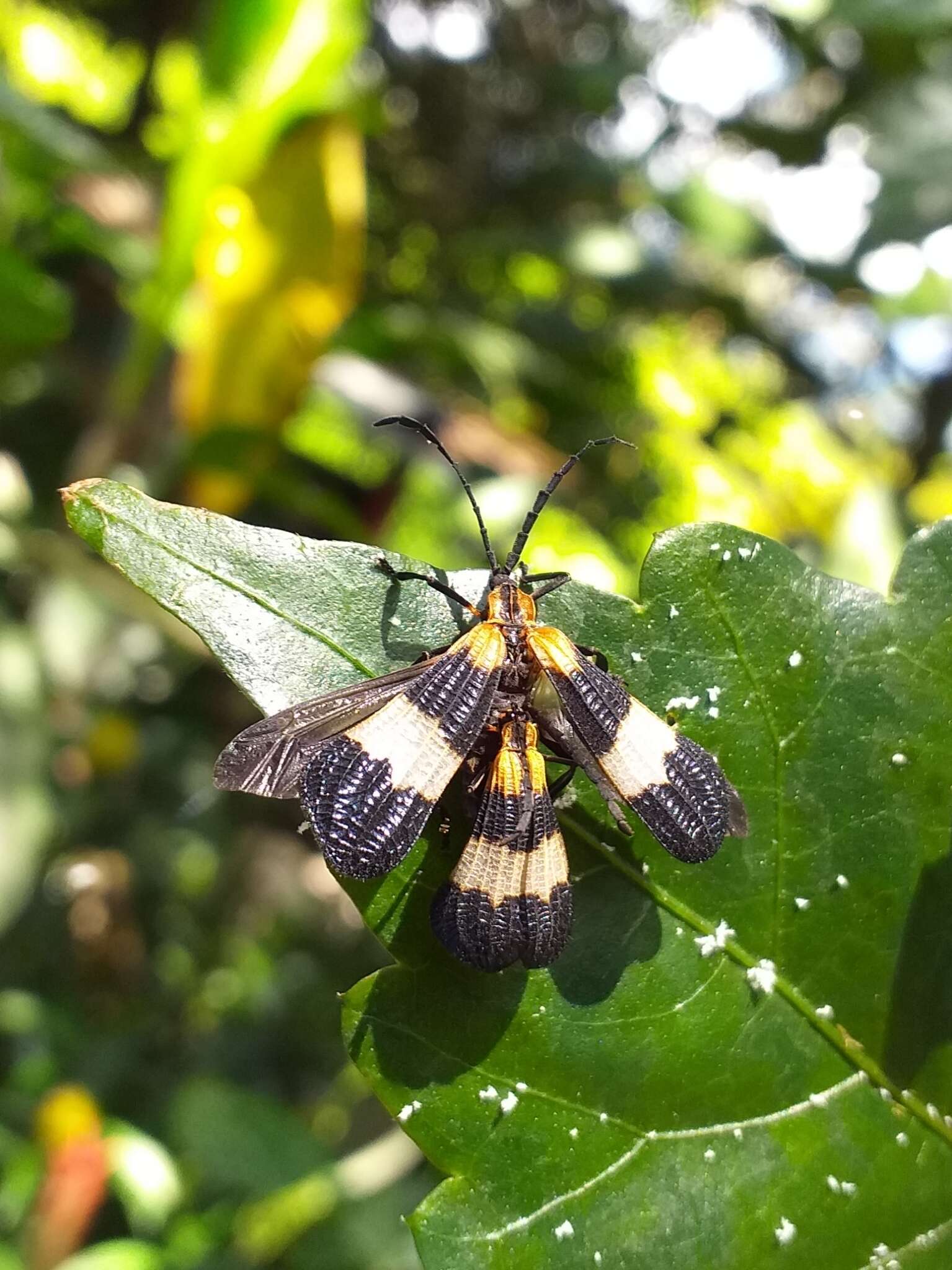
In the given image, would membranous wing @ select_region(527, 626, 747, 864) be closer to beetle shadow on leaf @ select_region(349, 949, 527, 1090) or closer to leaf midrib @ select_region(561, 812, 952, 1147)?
leaf midrib @ select_region(561, 812, 952, 1147)

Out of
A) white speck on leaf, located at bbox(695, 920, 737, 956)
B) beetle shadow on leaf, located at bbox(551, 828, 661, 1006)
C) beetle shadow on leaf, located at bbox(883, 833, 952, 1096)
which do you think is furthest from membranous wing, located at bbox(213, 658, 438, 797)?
beetle shadow on leaf, located at bbox(883, 833, 952, 1096)

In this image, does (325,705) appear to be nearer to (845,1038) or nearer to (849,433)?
(845,1038)

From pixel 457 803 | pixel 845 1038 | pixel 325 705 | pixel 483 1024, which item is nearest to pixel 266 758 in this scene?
pixel 325 705

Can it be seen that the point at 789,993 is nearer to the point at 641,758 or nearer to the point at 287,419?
the point at 641,758

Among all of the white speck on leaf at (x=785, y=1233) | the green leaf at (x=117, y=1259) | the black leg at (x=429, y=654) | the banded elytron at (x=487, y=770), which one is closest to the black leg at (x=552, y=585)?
the banded elytron at (x=487, y=770)

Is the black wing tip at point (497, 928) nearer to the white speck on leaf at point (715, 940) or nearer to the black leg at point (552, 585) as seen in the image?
the white speck on leaf at point (715, 940)

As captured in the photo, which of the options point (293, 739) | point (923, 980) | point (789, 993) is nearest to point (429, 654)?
point (293, 739)
